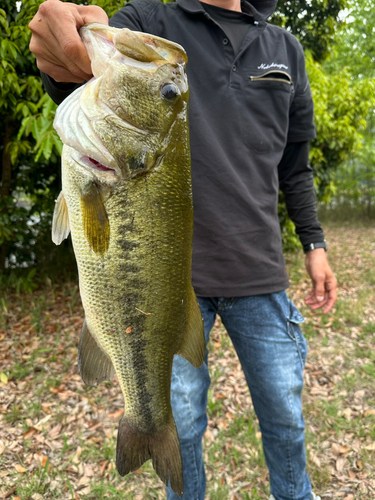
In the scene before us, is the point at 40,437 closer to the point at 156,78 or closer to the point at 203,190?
the point at 203,190

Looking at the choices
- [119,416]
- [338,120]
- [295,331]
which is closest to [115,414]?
[119,416]

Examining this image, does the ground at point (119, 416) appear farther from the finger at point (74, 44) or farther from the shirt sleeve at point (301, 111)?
the finger at point (74, 44)

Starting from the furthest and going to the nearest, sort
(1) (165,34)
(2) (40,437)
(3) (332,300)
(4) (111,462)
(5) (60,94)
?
(2) (40,437), (4) (111,462), (3) (332,300), (1) (165,34), (5) (60,94)

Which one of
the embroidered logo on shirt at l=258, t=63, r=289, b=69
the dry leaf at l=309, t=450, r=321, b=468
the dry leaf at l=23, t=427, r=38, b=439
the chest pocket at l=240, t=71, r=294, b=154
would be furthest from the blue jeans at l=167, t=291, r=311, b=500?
the dry leaf at l=23, t=427, r=38, b=439

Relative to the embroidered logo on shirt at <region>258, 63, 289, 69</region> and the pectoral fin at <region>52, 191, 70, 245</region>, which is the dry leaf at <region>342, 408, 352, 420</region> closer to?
the embroidered logo on shirt at <region>258, 63, 289, 69</region>

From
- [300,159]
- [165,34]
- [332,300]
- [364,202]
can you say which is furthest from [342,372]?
[364,202]

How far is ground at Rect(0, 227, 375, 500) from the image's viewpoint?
10.2 feet

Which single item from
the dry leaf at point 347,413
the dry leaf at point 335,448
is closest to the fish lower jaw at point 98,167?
the dry leaf at point 335,448

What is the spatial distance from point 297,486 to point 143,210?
1872mm

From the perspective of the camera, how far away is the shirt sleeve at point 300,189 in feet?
8.21

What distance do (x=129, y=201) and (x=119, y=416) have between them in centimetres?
317

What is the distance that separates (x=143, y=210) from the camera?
1287 mm

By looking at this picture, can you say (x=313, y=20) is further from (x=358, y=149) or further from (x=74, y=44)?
(x=74, y=44)

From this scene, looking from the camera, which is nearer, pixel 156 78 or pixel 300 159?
pixel 156 78
